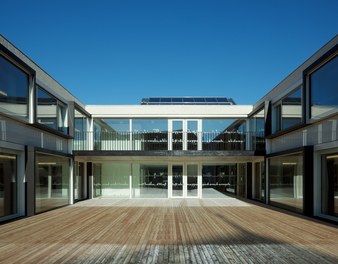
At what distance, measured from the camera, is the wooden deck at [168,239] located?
619 centimetres

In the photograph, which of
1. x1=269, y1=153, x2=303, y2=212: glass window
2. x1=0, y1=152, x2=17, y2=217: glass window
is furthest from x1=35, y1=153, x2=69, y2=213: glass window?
x1=269, y1=153, x2=303, y2=212: glass window

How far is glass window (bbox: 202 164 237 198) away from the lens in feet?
64.0

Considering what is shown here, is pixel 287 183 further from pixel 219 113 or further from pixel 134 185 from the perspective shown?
pixel 134 185

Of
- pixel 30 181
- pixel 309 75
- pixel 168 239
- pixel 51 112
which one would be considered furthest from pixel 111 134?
pixel 168 239

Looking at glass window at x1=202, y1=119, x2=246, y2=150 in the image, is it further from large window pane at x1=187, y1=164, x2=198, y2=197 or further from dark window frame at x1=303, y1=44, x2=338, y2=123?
dark window frame at x1=303, y1=44, x2=338, y2=123

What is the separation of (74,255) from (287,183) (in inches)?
370

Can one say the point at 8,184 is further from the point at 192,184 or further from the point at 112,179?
the point at 192,184

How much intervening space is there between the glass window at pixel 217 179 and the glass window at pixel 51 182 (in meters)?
7.53

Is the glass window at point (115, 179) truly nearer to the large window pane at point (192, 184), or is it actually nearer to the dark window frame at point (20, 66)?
the large window pane at point (192, 184)

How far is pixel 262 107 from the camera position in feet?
53.8

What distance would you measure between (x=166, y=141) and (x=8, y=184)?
32.3ft

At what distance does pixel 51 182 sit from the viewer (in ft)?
44.8

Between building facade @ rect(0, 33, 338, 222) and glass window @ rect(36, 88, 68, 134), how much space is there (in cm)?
4

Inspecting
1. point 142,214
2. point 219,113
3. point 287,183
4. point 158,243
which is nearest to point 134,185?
point 219,113
